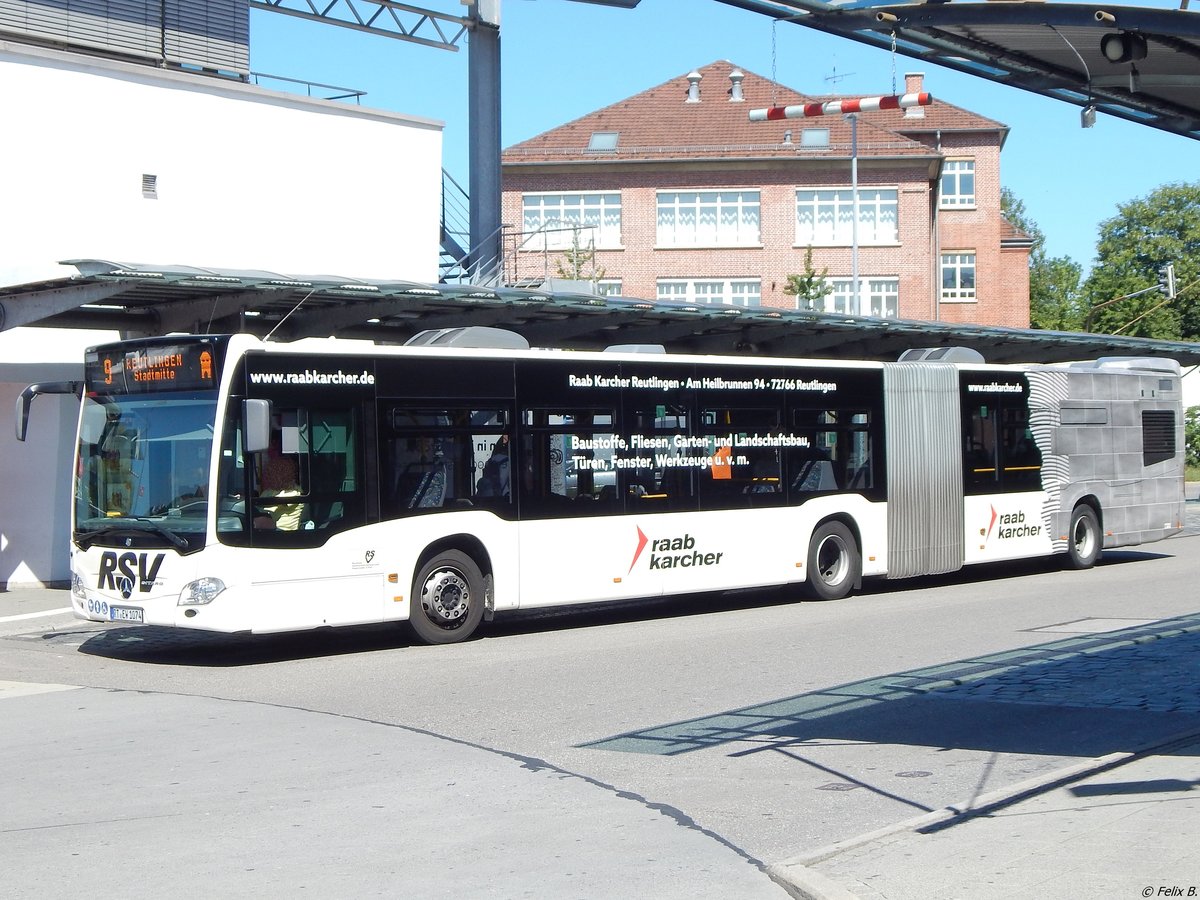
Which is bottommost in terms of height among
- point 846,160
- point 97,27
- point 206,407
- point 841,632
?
point 841,632

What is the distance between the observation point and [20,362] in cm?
2086

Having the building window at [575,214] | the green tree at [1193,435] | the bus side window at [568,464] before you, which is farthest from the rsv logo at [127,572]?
the green tree at [1193,435]

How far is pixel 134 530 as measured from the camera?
13062mm

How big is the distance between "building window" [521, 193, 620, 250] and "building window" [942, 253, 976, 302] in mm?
15728

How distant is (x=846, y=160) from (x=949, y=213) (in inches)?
Result: 343

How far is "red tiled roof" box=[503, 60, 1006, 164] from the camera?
2365 inches

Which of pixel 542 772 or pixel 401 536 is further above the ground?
pixel 401 536

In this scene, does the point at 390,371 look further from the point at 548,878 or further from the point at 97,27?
the point at 97,27

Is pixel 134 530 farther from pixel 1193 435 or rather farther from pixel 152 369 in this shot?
pixel 1193 435

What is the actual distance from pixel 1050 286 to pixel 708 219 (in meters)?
52.2

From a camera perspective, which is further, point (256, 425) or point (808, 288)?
point (808, 288)

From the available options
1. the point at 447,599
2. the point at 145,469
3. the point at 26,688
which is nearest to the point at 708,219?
the point at 447,599

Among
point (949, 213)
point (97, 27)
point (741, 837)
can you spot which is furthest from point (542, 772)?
point (949, 213)

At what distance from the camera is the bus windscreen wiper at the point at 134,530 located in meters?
12.7
